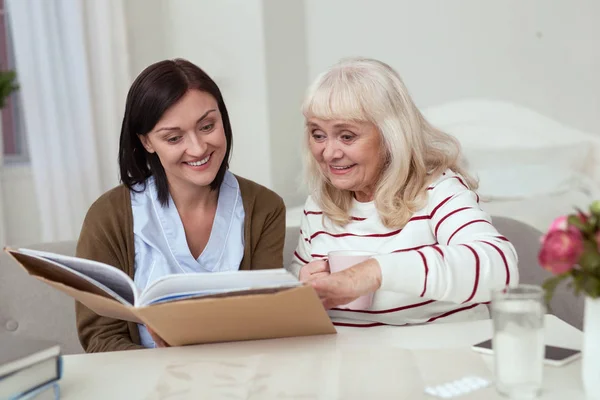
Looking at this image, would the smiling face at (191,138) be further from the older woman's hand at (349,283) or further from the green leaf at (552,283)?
the green leaf at (552,283)

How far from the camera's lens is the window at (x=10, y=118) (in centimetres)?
353

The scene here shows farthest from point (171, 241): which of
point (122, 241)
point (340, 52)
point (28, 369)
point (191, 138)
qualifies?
point (340, 52)

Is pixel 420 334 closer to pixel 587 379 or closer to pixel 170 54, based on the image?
pixel 587 379

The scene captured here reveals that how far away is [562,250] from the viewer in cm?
82

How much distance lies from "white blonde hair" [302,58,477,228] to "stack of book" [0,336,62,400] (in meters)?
0.81

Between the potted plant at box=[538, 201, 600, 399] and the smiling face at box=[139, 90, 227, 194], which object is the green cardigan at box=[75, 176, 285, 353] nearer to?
the smiling face at box=[139, 90, 227, 194]

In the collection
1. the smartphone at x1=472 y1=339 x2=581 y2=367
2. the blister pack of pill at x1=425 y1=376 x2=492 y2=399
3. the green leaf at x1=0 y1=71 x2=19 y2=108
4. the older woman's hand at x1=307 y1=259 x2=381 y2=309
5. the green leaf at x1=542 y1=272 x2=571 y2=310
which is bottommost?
the smartphone at x1=472 y1=339 x2=581 y2=367

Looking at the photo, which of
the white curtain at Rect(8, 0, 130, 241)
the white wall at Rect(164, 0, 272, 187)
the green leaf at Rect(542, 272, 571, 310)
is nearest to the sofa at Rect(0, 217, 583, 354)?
the green leaf at Rect(542, 272, 571, 310)

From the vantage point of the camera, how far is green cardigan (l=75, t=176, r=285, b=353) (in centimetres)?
162

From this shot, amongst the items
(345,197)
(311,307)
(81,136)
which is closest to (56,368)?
(311,307)

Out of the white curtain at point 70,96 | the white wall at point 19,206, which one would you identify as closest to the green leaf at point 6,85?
the white curtain at point 70,96

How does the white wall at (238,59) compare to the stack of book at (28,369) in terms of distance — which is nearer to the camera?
the stack of book at (28,369)

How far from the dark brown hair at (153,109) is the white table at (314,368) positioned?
64 cm

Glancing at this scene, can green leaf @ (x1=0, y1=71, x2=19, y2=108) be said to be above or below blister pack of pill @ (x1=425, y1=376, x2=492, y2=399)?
above
